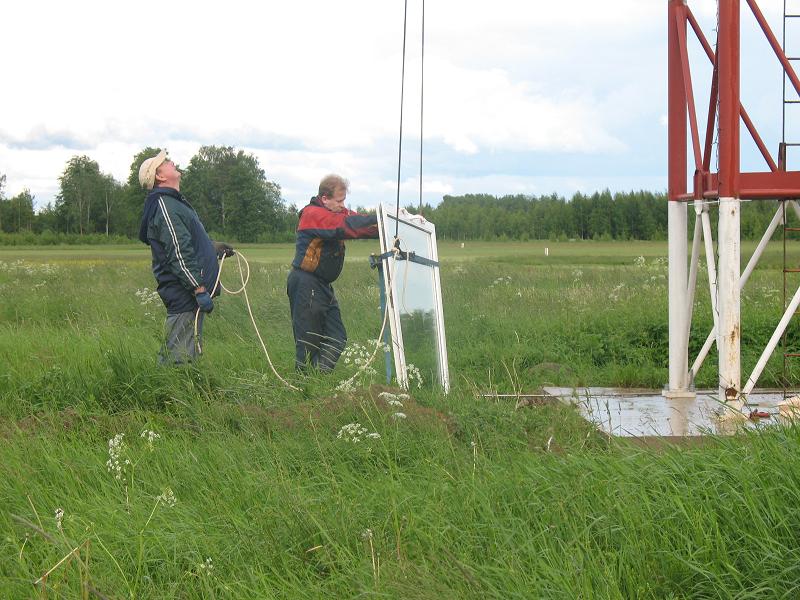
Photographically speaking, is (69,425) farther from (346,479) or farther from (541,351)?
(541,351)

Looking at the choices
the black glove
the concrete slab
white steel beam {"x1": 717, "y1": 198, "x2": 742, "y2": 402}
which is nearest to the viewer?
the concrete slab

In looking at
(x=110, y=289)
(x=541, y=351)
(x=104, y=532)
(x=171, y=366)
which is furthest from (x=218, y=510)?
(x=110, y=289)

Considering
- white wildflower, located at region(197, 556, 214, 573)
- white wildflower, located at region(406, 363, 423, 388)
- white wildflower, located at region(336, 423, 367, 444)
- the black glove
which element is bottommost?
white wildflower, located at region(197, 556, 214, 573)

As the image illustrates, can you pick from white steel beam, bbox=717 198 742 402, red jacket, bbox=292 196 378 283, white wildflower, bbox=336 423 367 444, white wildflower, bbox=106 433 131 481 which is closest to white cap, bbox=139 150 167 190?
red jacket, bbox=292 196 378 283

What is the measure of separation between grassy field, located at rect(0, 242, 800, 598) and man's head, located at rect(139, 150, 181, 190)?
1.41 m

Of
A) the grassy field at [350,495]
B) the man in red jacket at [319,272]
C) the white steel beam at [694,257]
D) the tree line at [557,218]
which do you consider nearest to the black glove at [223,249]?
the man in red jacket at [319,272]

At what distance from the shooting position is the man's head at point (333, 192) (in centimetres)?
876

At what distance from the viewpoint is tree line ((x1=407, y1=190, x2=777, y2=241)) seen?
6962 centimetres

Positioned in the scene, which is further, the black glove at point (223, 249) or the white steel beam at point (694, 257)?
the black glove at point (223, 249)

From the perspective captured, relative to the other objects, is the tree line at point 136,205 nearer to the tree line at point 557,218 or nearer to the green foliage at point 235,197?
the green foliage at point 235,197

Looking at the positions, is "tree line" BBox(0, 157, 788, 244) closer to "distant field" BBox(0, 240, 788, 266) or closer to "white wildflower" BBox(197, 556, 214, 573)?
"distant field" BBox(0, 240, 788, 266)

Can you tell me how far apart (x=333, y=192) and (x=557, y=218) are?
2599 inches

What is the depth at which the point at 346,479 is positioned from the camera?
5449 mm

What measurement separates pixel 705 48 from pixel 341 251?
11.6 feet
